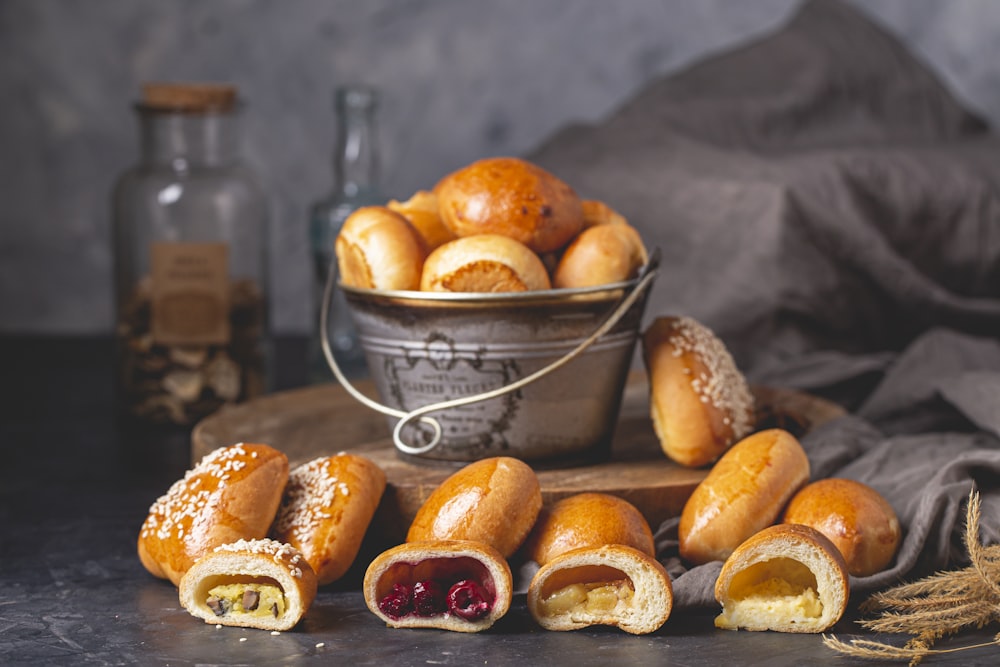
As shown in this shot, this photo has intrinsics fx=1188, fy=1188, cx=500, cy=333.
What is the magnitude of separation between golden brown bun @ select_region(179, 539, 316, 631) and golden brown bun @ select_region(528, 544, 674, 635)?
0.22 m

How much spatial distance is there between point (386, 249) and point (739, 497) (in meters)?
0.51

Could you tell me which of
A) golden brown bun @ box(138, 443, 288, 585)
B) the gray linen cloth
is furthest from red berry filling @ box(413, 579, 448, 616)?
the gray linen cloth

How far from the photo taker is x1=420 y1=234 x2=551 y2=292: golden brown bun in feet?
4.59

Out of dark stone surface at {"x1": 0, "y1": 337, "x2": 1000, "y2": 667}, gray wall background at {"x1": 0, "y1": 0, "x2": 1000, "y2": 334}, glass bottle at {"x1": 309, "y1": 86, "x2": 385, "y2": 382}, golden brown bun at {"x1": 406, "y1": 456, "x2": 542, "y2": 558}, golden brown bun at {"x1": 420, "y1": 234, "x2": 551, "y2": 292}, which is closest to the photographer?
dark stone surface at {"x1": 0, "y1": 337, "x2": 1000, "y2": 667}

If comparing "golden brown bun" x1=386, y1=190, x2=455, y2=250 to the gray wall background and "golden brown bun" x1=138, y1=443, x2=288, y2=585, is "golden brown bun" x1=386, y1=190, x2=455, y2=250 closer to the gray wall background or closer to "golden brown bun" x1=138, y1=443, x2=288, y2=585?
"golden brown bun" x1=138, y1=443, x2=288, y2=585

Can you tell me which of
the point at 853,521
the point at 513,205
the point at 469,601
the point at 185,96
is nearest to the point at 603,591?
the point at 469,601

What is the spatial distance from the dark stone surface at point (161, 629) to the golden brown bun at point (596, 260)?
1.37 ft

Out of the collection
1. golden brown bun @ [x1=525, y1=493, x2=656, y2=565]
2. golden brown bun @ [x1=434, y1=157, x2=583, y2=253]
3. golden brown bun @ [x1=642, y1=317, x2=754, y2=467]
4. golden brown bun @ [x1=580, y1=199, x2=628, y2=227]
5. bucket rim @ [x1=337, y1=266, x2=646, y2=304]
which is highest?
golden brown bun @ [x1=434, y1=157, x2=583, y2=253]

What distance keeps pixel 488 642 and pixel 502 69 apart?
7.02 ft

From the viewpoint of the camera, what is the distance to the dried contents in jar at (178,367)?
2.02 m

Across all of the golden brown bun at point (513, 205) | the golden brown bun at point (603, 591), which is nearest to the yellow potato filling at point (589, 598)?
the golden brown bun at point (603, 591)

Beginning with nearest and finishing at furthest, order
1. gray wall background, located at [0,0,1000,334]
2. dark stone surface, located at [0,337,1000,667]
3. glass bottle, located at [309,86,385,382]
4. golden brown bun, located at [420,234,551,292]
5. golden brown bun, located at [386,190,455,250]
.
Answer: dark stone surface, located at [0,337,1000,667] < golden brown bun, located at [420,234,551,292] < golden brown bun, located at [386,190,455,250] < glass bottle, located at [309,86,385,382] < gray wall background, located at [0,0,1000,334]

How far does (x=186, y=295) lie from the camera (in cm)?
201

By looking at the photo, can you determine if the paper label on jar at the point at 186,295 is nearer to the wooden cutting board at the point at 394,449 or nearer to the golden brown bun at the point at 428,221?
the wooden cutting board at the point at 394,449
